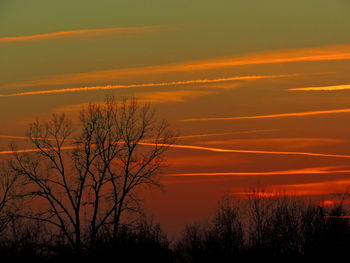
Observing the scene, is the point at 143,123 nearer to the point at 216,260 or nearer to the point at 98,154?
the point at 98,154

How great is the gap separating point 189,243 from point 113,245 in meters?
9.90

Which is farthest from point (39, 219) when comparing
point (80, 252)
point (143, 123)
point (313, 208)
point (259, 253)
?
point (313, 208)

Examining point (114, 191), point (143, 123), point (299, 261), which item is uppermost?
point (143, 123)

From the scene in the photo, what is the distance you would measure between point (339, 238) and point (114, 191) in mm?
17098

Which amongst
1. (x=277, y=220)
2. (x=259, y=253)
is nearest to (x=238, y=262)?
(x=259, y=253)

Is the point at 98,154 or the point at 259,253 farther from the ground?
the point at 98,154

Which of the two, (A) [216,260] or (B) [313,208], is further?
(B) [313,208]

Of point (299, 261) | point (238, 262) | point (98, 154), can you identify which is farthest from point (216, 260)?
point (98, 154)

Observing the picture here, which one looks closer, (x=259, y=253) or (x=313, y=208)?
(x=259, y=253)

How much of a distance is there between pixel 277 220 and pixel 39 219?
19.4 metres

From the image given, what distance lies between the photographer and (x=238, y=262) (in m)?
77.6

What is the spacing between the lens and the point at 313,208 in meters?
83.8

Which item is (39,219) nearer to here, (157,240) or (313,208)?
(157,240)

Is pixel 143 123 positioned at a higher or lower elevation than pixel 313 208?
higher
